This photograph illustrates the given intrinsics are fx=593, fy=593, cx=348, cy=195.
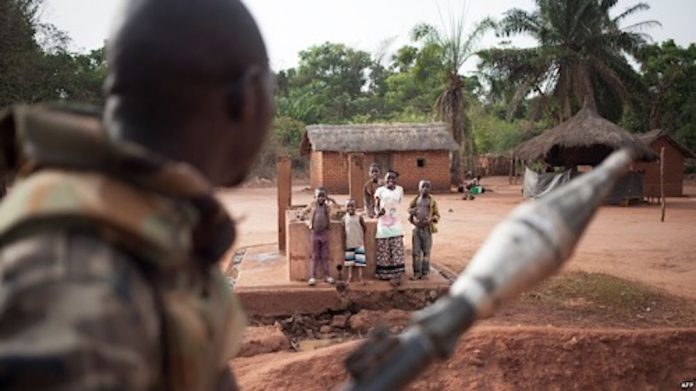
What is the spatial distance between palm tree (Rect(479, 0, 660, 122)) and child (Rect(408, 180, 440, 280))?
2076 cm

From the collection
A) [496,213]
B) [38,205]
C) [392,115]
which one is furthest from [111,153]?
[392,115]

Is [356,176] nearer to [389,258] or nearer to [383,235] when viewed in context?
[383,235]

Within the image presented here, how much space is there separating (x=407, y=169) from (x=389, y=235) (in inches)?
731

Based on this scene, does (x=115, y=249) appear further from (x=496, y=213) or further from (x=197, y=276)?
(x=496, y=213)

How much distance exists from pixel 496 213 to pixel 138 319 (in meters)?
18.3

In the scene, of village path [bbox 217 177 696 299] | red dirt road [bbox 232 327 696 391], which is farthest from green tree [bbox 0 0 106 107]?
red dirt road [bbox 232 327 696 391]

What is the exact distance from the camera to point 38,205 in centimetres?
72

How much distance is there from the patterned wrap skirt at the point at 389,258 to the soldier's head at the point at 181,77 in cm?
737

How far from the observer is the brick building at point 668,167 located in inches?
907

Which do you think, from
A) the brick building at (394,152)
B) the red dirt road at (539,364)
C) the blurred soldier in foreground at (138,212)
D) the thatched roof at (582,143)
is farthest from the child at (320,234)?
the brick building at (394,152)

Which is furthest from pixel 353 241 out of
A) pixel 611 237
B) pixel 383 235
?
pixel 611 237

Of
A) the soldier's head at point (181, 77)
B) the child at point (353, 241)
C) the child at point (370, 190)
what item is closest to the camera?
the soldier's head at point (181, 77)

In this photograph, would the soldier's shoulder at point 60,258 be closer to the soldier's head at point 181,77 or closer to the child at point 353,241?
the soldier's head at point 181,77

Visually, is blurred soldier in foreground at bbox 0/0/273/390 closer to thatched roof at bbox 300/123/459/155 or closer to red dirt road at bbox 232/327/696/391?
red dirt road at bbox 232/327/696/391
